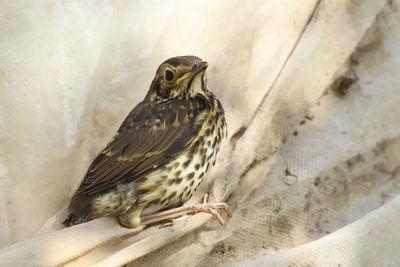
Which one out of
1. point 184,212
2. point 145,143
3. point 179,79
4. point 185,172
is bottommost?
point 184,212

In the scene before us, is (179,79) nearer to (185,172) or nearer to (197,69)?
(197,69)

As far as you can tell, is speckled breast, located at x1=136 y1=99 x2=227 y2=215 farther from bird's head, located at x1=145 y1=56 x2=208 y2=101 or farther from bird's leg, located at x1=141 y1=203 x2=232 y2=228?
bird's head, located at x1=145 y1=56 x2=208 y2=101

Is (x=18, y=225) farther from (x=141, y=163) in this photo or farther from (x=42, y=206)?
(x=141, y=163)

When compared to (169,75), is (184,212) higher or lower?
lower

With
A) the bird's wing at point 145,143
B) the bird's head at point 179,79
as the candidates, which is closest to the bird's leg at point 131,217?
the bird's wing at point 145,143

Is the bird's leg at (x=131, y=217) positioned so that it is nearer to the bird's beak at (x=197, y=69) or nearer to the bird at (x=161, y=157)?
the bird at (x=161, y=157)

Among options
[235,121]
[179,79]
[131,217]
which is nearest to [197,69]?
[179,79]
